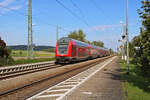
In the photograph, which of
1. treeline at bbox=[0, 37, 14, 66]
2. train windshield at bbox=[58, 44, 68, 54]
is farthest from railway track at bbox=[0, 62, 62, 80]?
treeline at bbox=[0, 37, 14, 66]

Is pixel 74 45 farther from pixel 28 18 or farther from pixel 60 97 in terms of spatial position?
pixel 60 97

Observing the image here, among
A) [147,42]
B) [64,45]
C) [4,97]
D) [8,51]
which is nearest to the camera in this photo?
[147,42]

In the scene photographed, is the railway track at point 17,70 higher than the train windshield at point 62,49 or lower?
lower

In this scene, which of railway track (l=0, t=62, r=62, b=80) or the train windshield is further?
the train windshield

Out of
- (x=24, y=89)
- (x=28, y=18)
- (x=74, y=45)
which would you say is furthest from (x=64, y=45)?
(x=24, y=89)

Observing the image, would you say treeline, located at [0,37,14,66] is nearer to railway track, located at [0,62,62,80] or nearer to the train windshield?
railway track, located at [0,62,62,80]

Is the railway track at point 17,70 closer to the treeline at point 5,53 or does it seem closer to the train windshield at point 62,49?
the train windshield at point 62,49

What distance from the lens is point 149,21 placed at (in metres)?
7.09

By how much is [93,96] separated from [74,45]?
17.2m

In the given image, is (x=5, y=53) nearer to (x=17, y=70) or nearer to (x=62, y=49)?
(x=17, y=70)

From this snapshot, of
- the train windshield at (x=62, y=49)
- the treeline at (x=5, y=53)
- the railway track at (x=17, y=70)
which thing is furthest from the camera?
the train windshield at (x=62, y=49)

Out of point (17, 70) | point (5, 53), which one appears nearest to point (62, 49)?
point (5, 53)

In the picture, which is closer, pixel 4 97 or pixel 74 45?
pixel 4 97

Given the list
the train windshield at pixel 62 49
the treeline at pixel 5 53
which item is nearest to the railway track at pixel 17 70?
the train windshield at pixel 62 49
